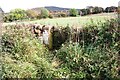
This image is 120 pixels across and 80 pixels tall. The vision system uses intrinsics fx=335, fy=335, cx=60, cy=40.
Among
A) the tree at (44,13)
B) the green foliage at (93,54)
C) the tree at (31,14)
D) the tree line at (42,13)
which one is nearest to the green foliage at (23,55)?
the green foliage at (93,54)

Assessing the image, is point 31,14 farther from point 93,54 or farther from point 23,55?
point 93,54

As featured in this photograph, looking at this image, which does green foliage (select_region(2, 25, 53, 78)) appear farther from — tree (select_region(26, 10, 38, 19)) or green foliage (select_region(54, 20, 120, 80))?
tree (select_region(26, 10, 38, 19))

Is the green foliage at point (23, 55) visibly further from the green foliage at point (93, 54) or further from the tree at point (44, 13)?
the tree at point (44, 13)

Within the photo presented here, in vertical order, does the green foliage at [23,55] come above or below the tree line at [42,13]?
below

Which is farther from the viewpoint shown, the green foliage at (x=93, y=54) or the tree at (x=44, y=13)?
the tree at (x=44, y=13)

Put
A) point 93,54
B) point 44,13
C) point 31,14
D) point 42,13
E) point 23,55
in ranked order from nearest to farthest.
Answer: point 93,54 < point 23,55 < point 31,14 < point 42,13 < point 44,13

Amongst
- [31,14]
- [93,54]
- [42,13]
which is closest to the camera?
[93,54]

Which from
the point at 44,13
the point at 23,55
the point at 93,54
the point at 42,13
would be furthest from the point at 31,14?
the point at 93,54

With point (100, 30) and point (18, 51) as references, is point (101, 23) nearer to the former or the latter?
point (100, 30)

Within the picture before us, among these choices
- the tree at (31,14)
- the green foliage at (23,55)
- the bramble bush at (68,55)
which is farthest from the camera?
the tree at (31,14)

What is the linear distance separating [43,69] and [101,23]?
2.36 metres

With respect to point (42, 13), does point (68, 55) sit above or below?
below

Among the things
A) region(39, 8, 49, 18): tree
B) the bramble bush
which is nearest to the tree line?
region(39, 8, 49, 18): tree

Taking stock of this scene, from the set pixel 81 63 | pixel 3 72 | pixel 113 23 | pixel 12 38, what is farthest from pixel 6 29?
pixel 113 23
